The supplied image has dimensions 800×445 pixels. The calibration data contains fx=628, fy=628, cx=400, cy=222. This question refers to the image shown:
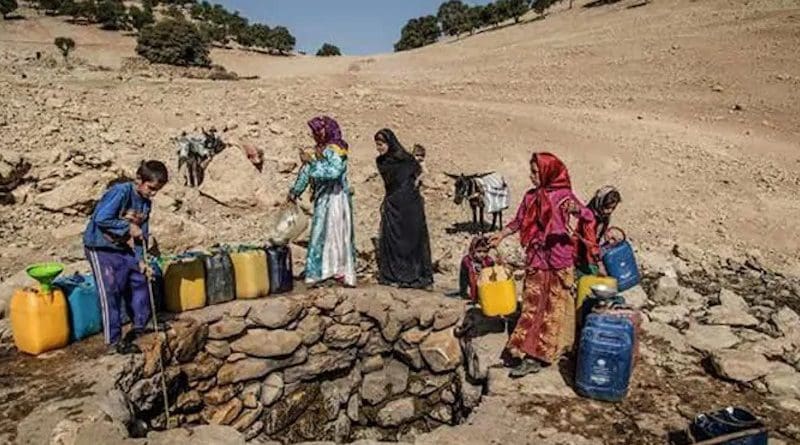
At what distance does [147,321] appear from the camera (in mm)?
4992

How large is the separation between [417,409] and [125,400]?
9.09ft

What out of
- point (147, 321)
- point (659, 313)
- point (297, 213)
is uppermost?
point (297, 213)

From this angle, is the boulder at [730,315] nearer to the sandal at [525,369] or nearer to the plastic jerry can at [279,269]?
the sandal at [525,369]

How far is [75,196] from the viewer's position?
8.80 meters

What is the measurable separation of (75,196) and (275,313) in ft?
15.6

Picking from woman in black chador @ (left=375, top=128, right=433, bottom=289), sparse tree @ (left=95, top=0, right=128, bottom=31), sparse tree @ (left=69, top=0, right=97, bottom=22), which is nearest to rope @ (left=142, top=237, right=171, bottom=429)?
woman in black chador @ (left=375, top=128, right=433, bottom=289)

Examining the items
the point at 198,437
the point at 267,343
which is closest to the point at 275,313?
the point at 267,343

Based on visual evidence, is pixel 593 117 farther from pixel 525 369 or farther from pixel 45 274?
pixel 45 274

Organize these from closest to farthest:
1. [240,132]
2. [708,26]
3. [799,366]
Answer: [799,366] → [240,132] → [708,26]

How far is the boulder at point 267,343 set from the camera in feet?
18.6

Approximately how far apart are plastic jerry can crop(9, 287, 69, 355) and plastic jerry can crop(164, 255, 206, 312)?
85 cm

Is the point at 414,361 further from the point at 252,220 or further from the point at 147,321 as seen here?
the point at 252,220

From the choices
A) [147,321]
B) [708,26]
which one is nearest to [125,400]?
[147,321]

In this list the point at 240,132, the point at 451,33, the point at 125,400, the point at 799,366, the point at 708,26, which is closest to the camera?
the point at 125,400
